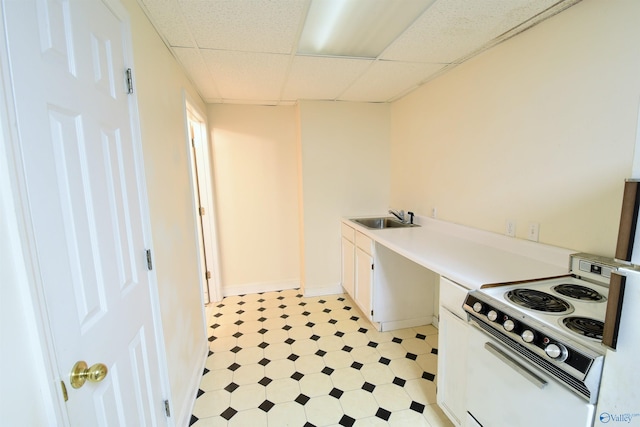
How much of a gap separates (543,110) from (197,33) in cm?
204

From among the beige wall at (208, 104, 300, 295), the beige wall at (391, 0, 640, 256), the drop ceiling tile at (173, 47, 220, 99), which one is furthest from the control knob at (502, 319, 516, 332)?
the beige wall at (208, 104, 300, 295)

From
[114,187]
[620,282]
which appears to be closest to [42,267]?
[114,187]

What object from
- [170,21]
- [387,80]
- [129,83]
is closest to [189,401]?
[129,83]

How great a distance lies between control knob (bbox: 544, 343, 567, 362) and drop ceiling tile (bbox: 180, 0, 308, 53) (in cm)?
176

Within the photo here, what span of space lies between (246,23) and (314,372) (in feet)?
7.76

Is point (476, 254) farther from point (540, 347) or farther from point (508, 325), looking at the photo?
point (540, 347)

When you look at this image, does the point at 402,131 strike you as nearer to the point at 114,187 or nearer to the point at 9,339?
the point at 114,187

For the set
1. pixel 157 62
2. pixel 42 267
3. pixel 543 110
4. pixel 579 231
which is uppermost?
pixel 157 62

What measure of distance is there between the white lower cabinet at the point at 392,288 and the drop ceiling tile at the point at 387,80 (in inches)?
55.7

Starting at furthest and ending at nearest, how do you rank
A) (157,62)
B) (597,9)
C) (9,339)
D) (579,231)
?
(157,62)
(579,231)
(597,9)
(9,339)

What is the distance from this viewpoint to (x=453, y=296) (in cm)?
152

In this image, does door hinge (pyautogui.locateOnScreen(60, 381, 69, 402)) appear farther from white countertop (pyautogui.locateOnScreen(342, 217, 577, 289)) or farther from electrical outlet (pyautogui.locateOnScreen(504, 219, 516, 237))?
electrical outlet (pyautogui.locateOnScreen(504, 219, 516, 237))

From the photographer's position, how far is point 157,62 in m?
1.58

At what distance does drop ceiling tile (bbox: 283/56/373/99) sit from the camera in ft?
6.79
